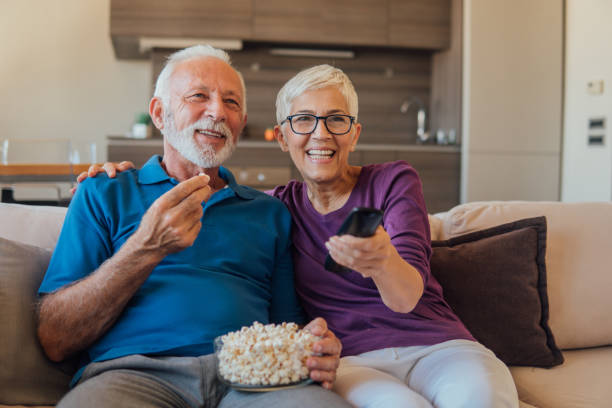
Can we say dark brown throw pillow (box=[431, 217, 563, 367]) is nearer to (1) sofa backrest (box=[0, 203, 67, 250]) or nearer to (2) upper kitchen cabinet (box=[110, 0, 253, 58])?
(1) sofa backrest (box=[0, 203, 67, 250])

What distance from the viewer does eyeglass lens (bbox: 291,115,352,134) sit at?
1.50m

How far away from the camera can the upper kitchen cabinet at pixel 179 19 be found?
14.0ft

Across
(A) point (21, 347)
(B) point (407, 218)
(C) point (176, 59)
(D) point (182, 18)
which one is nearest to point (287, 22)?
(D) point (182, 18)

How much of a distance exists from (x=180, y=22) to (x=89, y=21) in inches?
38.1

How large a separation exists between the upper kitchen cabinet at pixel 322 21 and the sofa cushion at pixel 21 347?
11.5 feet

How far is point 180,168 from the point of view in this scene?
1598 mm

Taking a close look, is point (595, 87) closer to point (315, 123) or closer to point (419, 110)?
point (419, 110)

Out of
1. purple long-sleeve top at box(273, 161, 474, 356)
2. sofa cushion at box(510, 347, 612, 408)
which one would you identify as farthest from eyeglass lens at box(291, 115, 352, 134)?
sofa cushion at box(510, 347, 612, 408)

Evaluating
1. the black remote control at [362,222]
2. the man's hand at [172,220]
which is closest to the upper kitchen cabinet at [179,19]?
the man's hand at [172,220]

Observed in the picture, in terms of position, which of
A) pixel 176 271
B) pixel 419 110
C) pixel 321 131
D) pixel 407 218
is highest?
pixel 419 110

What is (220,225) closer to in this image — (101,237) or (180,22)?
(101,237)

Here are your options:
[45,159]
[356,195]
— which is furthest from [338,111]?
[45,159]

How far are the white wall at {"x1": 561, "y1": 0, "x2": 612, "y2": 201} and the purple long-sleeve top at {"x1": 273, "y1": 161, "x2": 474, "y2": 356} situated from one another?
3.29m

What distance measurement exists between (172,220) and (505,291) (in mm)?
1029
